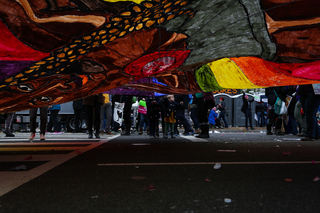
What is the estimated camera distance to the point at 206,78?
6422 millimetres

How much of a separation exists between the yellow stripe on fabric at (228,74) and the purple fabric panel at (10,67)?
3700 millimetres

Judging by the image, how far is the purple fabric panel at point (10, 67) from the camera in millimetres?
3189

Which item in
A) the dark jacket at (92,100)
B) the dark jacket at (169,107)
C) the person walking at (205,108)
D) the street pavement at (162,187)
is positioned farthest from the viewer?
the dark jacket at (92,100)

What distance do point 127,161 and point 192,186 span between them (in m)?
1.52

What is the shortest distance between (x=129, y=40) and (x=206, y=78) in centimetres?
350

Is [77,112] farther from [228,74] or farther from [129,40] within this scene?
[129,40]

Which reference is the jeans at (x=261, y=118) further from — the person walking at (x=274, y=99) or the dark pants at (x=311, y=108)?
the dark pants at (x=311, y=108)

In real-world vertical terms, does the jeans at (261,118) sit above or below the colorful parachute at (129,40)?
below

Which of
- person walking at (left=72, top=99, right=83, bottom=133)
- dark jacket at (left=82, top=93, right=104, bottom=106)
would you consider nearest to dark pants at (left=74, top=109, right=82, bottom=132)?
person walking at (left=72, top=99, right=83, bottom=133)

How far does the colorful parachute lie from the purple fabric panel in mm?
11

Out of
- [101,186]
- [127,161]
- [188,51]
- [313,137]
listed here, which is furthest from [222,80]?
[101,186]

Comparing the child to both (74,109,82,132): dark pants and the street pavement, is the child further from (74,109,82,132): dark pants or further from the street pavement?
(74,109,82,132): dark pants

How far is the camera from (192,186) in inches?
87.3

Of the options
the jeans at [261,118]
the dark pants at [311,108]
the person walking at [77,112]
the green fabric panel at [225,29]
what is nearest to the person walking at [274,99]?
the dark pants at [311,108]
